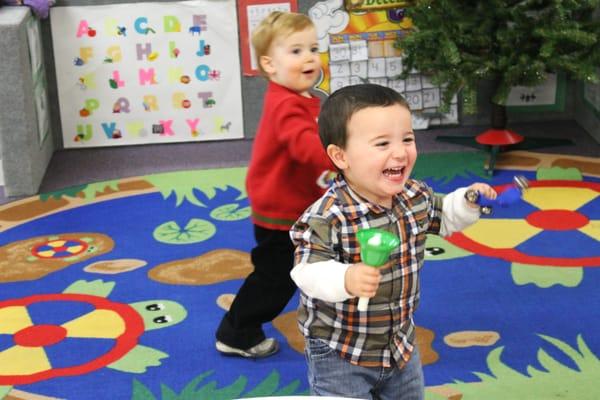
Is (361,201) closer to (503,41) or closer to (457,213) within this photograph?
(457,213)

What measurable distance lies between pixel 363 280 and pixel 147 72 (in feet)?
9.69

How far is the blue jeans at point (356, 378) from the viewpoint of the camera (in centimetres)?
165

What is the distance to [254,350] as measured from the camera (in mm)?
2461

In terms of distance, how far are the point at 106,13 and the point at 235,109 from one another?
68 cm

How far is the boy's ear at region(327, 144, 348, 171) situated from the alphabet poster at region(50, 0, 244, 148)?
2.62 metres

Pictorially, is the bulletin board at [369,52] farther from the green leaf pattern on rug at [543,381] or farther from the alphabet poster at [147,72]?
the green leaf pattern on rug at [543,381]

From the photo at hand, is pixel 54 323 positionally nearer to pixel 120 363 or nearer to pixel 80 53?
pixel 120 363

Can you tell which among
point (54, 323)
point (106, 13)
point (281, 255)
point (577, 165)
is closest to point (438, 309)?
point (281, 255)

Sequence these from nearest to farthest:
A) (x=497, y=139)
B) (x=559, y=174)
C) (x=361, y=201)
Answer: (x=361, y=201), (x=559, y=174), (x=497, y=139)

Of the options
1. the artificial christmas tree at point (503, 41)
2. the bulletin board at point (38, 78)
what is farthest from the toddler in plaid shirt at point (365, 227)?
the bulletin board at point (38, 78)

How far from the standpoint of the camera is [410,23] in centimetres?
414

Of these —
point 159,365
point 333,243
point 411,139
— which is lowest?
point 159,365

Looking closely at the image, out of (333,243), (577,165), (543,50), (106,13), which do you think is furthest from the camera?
(106,13)

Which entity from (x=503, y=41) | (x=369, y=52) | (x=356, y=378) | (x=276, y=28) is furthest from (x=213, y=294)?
(x=369, y=52)
